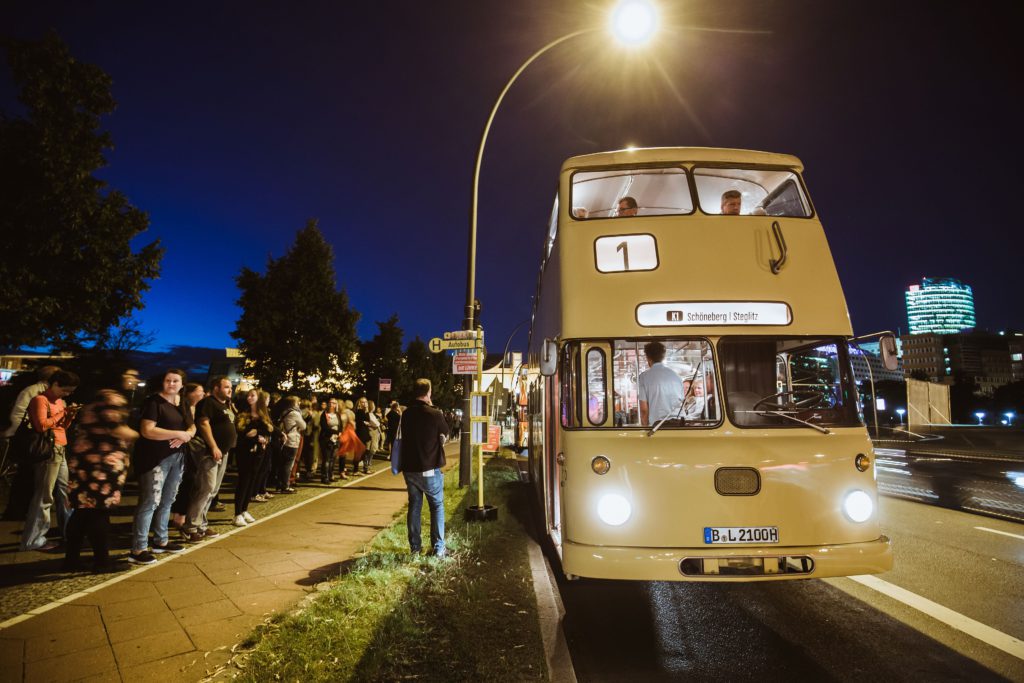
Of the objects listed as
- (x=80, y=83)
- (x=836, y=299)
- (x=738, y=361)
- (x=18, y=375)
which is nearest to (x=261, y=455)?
(x=18, y=375)

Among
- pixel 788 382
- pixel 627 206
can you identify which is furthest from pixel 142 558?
pixel 788 382

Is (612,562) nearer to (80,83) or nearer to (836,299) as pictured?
(836,299)

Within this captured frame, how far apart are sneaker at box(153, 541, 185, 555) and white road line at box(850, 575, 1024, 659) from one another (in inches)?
290

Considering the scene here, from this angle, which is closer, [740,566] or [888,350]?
[740,566]

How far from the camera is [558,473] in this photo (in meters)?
4.78

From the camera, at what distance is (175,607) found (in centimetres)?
444

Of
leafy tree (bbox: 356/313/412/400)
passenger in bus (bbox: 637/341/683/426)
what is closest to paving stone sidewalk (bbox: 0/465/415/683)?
passenger in bus (bbox: 637/341/683/426)

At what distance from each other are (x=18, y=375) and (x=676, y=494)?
9.67 m

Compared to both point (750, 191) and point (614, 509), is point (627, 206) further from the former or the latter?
point (614, 509)

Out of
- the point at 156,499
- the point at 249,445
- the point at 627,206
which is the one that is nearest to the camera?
the point at 627,206

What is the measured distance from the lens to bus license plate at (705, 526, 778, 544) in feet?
13.3

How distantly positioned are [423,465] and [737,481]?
3.22 m

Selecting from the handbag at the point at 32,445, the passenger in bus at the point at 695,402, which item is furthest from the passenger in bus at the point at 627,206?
the handbag at the point at 32,445

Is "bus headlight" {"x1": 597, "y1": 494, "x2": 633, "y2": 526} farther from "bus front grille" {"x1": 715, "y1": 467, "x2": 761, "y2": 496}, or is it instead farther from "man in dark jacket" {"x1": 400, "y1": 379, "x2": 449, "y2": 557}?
"man in dark jacket" {"x1": 400, "y1": 379, "x2": 449, "y2": 557}
